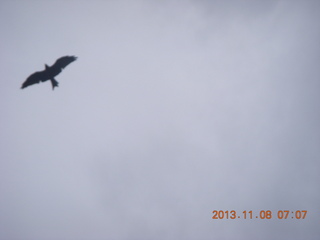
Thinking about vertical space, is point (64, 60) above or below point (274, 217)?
above

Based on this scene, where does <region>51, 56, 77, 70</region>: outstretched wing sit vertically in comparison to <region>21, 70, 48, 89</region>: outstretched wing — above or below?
above

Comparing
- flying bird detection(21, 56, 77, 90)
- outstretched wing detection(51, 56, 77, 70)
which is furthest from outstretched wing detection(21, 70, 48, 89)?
outstretched wing detection(51, 56, 77, 70)

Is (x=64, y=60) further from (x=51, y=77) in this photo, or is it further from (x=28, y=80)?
(x=28, y=80)

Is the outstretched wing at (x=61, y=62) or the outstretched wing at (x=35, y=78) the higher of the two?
the outstretched wing at (x=61, y=62)

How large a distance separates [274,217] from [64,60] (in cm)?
7895

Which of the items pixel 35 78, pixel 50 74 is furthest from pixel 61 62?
pixel 35 78

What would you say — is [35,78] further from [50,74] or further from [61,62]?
[61,62]

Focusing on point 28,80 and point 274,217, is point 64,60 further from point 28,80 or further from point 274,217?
point 274,217

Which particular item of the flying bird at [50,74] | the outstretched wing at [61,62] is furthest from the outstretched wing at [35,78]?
the outstretched wing at [61,62]

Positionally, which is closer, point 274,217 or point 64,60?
point 64,60

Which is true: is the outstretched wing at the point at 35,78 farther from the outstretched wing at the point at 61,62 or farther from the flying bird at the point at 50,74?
the outstretched wing at the point at 61,62

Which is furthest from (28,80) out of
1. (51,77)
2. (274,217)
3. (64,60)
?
(274,217)

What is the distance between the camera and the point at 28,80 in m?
15.5

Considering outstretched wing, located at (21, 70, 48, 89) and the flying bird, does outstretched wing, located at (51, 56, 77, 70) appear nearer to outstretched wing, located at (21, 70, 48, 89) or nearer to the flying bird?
the flying bird
